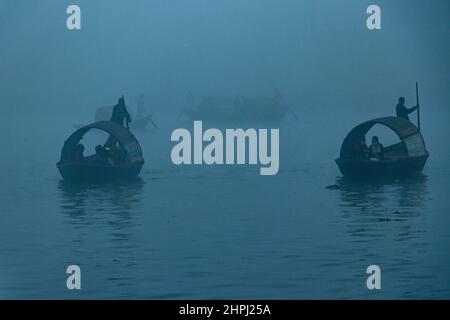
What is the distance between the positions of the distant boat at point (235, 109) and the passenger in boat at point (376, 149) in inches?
24.4

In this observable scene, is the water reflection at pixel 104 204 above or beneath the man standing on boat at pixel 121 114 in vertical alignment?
beneath

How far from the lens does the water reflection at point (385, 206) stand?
333 inches

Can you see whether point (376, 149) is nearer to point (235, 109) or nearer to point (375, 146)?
point (375, 146)

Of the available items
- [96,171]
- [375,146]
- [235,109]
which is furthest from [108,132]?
[375,146]

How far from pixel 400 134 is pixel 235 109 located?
108 cm

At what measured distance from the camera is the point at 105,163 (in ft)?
28.4

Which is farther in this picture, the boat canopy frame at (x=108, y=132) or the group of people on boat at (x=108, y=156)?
the group of people on boat at (x=108, y=156)

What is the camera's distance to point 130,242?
844 centimetres

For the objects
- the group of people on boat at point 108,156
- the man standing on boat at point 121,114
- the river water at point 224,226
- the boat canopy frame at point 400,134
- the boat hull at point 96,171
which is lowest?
the river water at point 224,226

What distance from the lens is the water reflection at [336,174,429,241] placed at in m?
8.45

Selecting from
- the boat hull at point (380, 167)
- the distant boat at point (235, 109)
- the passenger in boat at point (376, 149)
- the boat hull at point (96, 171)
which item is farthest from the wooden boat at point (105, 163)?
the passenger in boat at point (376, 149)

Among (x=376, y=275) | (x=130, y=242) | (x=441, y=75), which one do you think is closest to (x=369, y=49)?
(x=441, y=75)

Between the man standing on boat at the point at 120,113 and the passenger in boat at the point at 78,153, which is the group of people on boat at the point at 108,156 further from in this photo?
the man standing on boat at the point at 120,113
